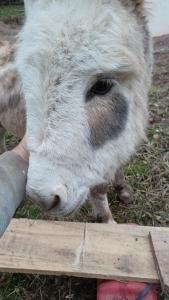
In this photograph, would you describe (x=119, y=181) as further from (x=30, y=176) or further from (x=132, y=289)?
(x=30, y=176)

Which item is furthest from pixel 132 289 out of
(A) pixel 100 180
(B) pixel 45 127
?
(B) pixel 45 127

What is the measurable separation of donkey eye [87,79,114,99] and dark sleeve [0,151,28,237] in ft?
1.39

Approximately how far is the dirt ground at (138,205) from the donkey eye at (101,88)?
46.5 inches

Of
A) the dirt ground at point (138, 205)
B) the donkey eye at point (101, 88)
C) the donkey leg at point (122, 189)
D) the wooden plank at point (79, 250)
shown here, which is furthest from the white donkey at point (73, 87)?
the donkey leg at point (122, 189)

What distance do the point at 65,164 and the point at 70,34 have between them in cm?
51

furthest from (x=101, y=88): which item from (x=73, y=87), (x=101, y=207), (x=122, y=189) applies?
(x=122, y=189)

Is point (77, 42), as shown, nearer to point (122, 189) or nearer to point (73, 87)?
point (73, 87)

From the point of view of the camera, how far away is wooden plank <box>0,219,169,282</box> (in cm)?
205

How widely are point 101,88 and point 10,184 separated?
1.75 ft

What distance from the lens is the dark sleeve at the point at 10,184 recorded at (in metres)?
1.47

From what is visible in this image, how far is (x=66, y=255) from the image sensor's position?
2145 mm

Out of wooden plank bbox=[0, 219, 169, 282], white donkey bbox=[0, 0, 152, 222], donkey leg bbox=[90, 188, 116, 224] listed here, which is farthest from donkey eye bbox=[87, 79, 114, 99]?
donkey leg bbox=[90, 188, 116, 224]

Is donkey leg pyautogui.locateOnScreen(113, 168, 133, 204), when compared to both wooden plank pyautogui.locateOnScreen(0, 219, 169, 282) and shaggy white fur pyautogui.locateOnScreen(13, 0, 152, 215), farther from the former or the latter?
shaggy white fur pyautogui.locateOnScreen(13, 0, 152, 215)

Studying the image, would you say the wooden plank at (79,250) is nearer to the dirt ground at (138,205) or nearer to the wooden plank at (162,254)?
the wooden plank at (162,254)
